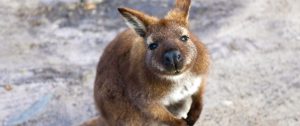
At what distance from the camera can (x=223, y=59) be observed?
682cm

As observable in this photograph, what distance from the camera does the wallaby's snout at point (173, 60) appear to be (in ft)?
13.8

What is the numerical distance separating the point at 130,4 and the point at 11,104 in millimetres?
2260

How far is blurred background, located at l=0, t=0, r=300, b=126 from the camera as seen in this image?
6.13 metres

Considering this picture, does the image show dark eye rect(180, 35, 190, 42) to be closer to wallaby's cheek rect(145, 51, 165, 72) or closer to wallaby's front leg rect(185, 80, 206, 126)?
wallaby's cheek rect(145, 51, 165, 72)

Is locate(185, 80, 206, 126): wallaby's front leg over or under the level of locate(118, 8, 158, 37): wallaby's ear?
under

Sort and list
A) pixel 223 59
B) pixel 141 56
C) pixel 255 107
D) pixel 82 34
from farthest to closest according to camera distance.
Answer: pixel 82 34, pixel 223 59, pixel 255 107, pixel 141 56

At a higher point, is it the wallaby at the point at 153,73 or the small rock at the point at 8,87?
the wallaby at the point at 153,73

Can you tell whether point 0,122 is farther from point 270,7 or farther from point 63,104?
point 270,7

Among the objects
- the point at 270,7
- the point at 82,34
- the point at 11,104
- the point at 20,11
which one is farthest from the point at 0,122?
the point at 270,7

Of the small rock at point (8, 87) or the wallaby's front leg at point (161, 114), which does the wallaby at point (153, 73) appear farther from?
the small rock at point (8, 87)

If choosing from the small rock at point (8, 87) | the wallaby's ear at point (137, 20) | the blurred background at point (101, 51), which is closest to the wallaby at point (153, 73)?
the wallaby's ear at point (137, 20)

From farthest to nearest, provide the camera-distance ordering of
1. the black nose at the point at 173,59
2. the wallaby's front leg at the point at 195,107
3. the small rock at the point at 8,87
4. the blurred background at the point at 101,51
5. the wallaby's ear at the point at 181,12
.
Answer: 1. the small rock at the point at 8,87
2. the blurred background at the point at 101,51
3. the wallaby's front leg at the point at 195,107
4. the wallaby's ear at the point at 181,12
5. the black nose at the point at 173,59

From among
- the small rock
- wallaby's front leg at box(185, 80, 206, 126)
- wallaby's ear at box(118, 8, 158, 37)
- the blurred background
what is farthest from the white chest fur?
the small rock

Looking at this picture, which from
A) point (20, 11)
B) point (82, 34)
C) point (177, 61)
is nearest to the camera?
point (177, 61)
